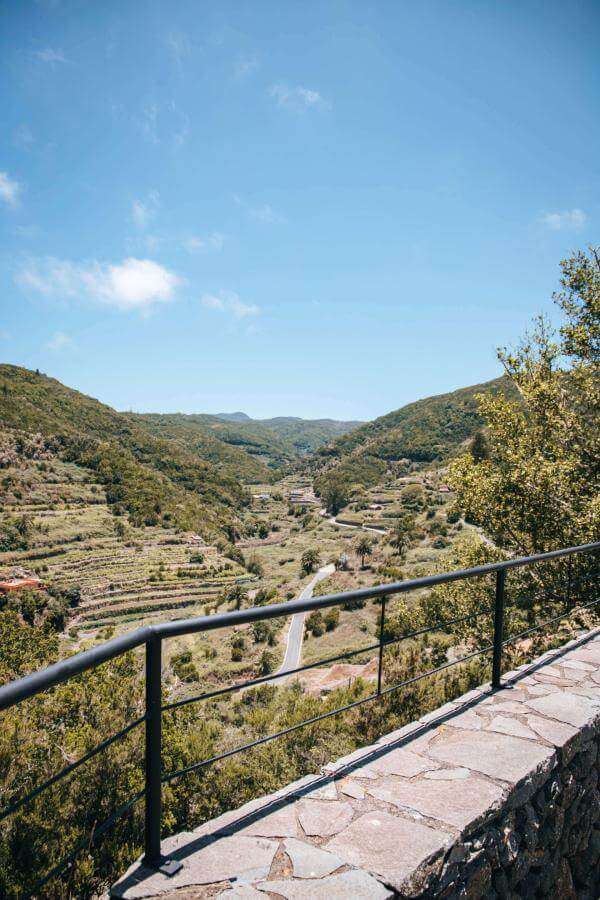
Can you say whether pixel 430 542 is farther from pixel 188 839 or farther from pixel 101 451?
pixel 101 451

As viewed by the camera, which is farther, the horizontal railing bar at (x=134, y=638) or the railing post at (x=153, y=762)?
the railing post at (x=153, y=762)

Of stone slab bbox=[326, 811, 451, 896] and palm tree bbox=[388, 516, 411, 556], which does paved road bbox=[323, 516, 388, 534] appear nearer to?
palm tree bbox=[388, 516, 411, 556]

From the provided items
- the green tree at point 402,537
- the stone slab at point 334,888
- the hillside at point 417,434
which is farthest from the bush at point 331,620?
the hillside at point 417,434

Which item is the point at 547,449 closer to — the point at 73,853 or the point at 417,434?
the point at 73,853

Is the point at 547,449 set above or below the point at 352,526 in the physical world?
above

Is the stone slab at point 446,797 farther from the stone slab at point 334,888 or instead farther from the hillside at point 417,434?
the hillside at point 417,434

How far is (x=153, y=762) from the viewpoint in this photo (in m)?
1.72

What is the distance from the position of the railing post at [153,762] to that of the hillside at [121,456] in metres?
81.4

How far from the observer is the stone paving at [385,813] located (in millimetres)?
1675

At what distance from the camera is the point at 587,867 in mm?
3221

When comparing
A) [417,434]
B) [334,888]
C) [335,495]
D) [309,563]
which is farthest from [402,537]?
[334,888]

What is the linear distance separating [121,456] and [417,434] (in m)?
60.3

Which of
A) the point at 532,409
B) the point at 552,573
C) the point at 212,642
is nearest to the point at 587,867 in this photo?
the point at 552,573

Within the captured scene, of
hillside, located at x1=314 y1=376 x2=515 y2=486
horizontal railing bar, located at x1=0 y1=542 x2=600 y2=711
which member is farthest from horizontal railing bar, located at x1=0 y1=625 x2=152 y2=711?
hillside, located at x1=314 y1=376 x2=515 y2=486
